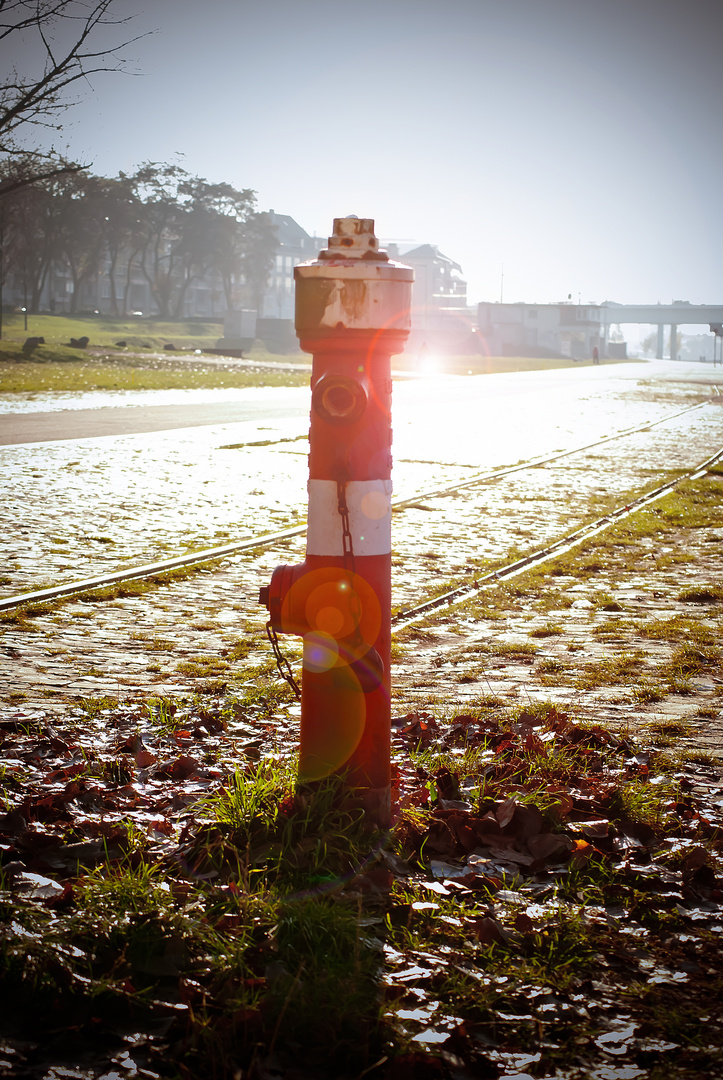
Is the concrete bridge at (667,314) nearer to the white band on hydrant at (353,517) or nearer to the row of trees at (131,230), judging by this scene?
the row of trees at (131,230)

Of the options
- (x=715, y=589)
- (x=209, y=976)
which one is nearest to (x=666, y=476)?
(x=715, y=589)

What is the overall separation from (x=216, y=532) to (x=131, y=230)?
95450 mm

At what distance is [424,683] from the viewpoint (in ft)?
16.2

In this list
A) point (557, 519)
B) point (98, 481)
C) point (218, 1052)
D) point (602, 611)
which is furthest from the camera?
point (98, 481)

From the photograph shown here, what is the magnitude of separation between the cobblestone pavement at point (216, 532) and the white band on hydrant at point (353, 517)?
5.48ft

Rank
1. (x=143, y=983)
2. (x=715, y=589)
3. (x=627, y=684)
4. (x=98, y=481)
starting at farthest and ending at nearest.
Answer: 1. (x=98, y=481)
2. (x=715, y=589)
3. (x=627, y=684)
4. (x=143, y=983)

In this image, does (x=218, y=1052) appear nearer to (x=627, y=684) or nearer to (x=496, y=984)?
(x=496, y=984)

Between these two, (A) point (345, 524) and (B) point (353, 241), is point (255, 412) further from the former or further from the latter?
(A) point (345, 524)

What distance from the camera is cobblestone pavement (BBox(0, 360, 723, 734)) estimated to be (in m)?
5.07

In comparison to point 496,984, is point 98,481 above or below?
above

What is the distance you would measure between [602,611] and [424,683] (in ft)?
6.44

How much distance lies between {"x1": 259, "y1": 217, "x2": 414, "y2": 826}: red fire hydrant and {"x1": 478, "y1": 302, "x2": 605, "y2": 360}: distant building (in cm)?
11549

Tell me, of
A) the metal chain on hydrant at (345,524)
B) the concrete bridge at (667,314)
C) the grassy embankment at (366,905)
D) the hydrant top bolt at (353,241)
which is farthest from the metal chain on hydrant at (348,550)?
the concrete bridge at (667,314)

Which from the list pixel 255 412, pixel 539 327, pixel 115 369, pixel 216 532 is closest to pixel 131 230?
pixel 539 327
